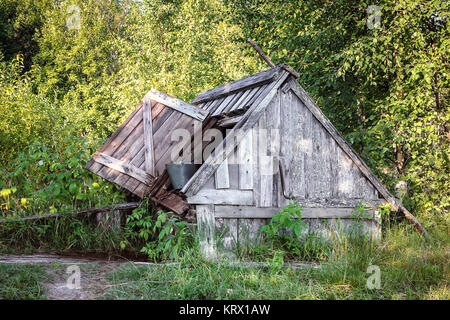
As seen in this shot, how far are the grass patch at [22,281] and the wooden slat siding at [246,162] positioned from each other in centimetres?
290

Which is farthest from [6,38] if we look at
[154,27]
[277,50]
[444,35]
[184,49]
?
[444,35]

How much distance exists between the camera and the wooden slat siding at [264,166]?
618 centimetres

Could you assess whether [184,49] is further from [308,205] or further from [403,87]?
[308,205]

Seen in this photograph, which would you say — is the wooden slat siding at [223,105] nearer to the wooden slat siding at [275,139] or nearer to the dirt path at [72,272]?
the wooden slat siding at [275,139]

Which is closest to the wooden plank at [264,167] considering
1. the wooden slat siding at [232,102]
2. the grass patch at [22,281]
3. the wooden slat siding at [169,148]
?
the wooden slat siding at [232,102]

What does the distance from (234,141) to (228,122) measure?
0.94 meters

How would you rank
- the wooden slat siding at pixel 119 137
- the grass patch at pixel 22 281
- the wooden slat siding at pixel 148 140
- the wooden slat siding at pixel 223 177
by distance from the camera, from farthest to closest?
the wooden slat siding at pixel 119 137
the wooden slat siding at pixel 148 140
the wooden slat siding at pixel 223 177
the grass patch at pixel 22 281

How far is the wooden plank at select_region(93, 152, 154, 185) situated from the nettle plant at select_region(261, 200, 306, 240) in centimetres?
210

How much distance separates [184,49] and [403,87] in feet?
35.3

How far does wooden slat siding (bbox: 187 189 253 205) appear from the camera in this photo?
569cm

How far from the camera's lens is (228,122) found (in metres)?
6.80

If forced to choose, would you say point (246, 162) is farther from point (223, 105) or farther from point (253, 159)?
point (223, 105)

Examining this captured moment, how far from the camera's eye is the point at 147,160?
662 centimetres

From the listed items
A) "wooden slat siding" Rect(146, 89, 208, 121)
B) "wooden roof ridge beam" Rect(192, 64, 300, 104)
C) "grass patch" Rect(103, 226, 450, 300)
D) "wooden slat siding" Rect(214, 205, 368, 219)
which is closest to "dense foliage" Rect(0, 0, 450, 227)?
"wooden slat siding" Rect(146, 89, 208, 121)
